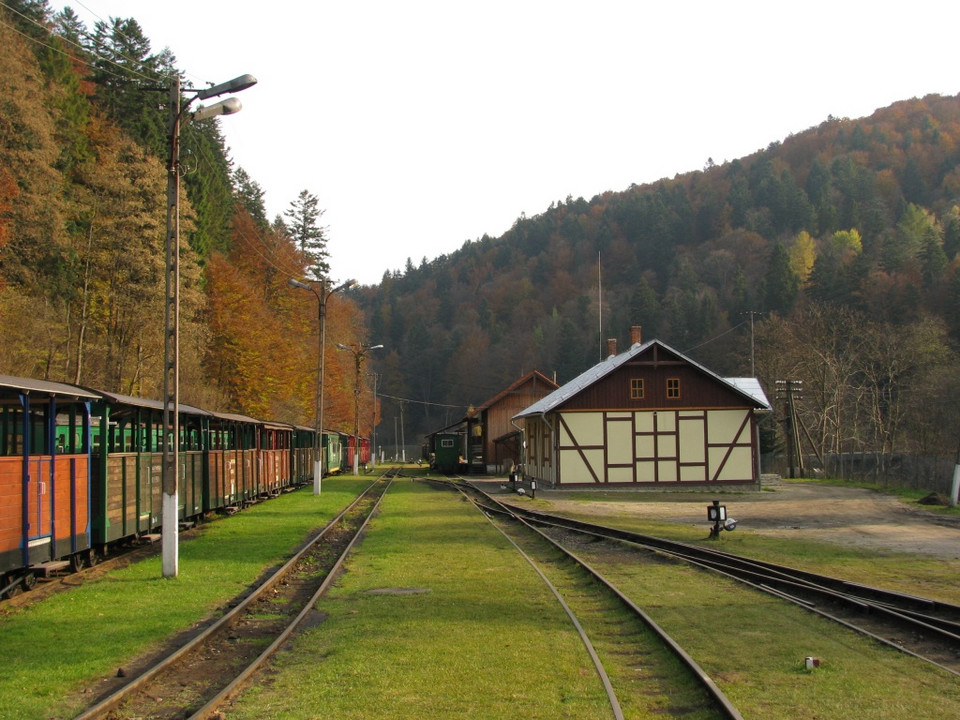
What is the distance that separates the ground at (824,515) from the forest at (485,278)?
523cm

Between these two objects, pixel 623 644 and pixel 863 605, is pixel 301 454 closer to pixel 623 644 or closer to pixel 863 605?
pixel 863 605

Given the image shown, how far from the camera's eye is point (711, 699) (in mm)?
6848

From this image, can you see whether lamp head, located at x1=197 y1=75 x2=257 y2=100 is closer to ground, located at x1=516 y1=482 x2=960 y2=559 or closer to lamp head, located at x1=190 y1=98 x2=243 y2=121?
lamp head, located at x1=190 y1=98 x2=243 y2=121

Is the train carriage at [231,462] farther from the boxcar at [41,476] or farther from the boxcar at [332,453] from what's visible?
the boxcar at [332,453]

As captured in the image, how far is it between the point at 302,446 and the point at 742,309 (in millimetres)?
51893

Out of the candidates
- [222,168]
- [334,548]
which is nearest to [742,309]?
[222,168]

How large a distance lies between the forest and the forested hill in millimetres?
341

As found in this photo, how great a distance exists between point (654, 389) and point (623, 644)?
30321mm

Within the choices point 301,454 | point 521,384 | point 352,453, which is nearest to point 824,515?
point 301,454

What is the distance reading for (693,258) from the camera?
333ft

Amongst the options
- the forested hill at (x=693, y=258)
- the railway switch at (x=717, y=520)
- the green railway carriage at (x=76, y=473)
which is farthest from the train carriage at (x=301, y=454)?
the forested hill at (x=693, y=258)

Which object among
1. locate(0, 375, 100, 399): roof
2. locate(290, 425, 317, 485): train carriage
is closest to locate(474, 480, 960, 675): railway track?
locate(0, 375, 100, 399): roof

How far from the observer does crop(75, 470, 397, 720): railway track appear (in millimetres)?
6688

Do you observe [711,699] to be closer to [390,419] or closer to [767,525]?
[767,525]
